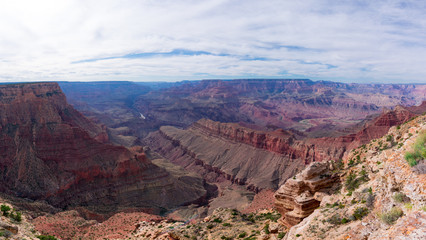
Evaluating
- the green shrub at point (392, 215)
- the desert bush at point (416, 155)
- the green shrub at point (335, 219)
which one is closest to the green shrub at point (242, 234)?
the green shrub at point (335, 219)

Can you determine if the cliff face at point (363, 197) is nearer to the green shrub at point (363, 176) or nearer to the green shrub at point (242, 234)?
the green shrub at point (363, 176)

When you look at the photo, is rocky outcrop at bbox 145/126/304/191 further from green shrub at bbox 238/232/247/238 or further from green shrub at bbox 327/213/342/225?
green shrub at bbox 327/213/342/225

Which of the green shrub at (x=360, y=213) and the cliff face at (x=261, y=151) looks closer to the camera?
the green shrub at (x=360, y=213)

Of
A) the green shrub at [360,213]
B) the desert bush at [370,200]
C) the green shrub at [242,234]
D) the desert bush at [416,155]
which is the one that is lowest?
the green shrub at [242,234]

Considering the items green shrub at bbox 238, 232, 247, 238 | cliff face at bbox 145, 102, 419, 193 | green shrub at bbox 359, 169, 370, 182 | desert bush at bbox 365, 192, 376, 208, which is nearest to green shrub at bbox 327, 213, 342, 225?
desert bush at bbox 365, 192, 376, 208

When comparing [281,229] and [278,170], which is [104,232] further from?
[278,170]
